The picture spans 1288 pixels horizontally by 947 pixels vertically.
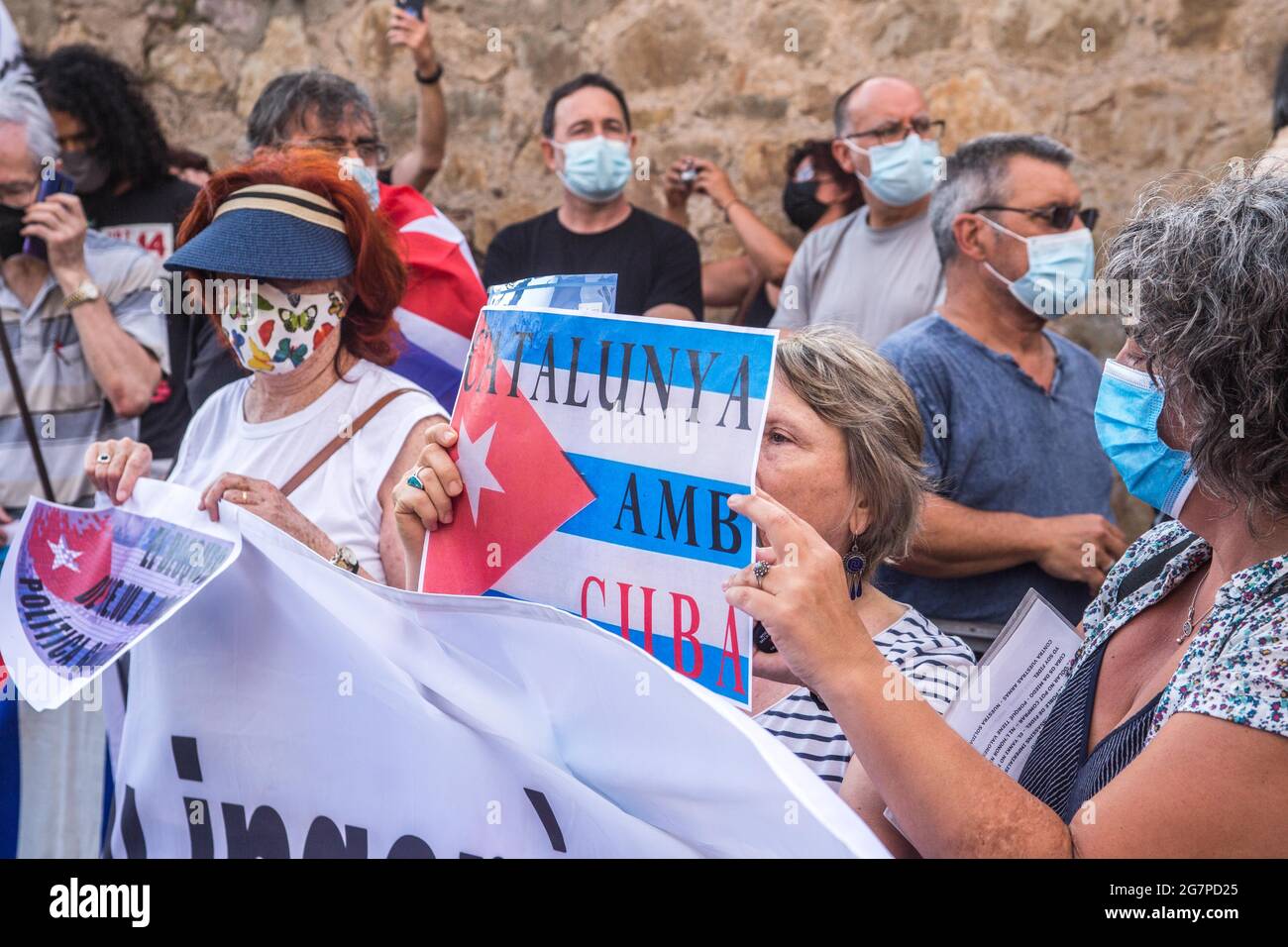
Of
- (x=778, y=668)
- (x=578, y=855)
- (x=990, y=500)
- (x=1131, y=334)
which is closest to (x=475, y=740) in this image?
(x=578, y=855)

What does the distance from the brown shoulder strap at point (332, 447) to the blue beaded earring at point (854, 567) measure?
106 centimetres

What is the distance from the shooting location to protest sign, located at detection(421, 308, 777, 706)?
1.63 m

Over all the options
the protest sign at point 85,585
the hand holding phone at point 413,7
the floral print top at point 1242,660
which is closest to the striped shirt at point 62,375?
the protest sign at point 85,585

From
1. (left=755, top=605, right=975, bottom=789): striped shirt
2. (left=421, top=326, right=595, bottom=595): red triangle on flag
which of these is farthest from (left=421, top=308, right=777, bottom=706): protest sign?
(left=755, top=605, right=975, bottom=789): striped shirt

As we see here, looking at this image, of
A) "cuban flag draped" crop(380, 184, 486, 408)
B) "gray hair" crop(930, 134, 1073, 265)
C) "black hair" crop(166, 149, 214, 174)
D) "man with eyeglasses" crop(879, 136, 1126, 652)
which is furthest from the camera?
"black hair" crop(166, 149, 214, 174)

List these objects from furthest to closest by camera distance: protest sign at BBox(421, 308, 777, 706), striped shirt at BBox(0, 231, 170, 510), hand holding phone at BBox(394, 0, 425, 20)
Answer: hand holding phone at BBox(394, 0, 425, 20), striped shirt at BBox(0, 231, 170, 510), protest sign at BBox(421, 308, 777, 706)

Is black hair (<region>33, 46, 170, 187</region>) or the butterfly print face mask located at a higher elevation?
black hair (<region>33, 46, 170, 187</region>)

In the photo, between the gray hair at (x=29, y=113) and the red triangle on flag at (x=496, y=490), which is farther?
the gray hair at (x=29, y=113)

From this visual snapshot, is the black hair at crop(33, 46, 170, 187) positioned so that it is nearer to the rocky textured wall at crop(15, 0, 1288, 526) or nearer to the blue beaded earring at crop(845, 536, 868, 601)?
the rocky textured wall at crop(15, 0, 1288, 526)

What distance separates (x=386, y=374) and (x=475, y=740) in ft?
3.63

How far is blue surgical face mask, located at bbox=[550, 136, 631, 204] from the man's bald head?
0.79 m

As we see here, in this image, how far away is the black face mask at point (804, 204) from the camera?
4.84 m

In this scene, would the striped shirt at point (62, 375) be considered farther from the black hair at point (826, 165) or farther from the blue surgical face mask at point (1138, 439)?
the blue surgical face mask at point (1138, 439)

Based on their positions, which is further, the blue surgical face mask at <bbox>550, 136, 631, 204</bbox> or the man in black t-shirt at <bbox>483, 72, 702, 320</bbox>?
the blue surgical face mask at <bbox>550, 136, 631, 204</bbox>
